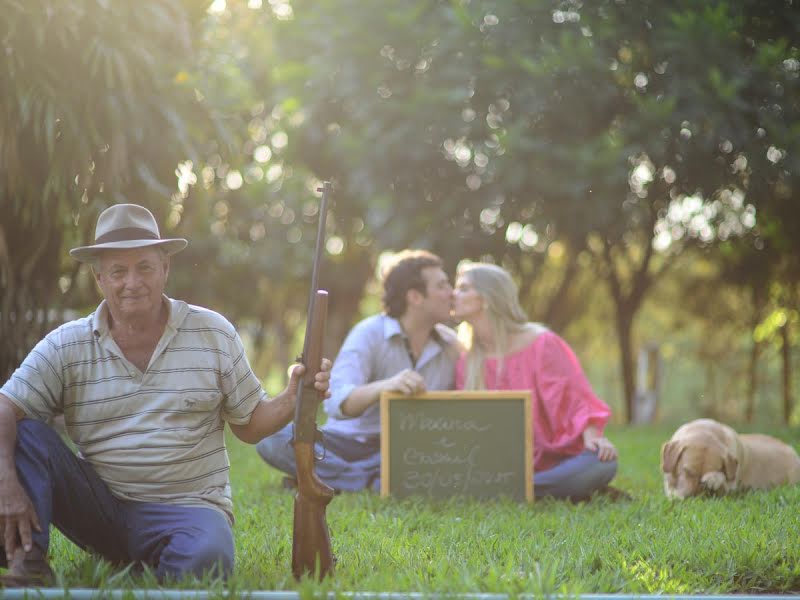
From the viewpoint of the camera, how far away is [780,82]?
8836 mm

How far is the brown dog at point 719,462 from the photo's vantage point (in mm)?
5418

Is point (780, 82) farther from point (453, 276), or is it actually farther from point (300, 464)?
point (300, 464)

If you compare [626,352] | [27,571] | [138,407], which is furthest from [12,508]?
[626,352]

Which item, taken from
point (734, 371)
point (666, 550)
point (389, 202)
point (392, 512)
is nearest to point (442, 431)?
point (392, 512)

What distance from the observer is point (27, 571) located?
314 centimetres

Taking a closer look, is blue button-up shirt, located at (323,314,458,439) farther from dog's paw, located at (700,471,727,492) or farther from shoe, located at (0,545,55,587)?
shoe, located at (0,545,55,587)

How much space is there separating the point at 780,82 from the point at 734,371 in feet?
25.6

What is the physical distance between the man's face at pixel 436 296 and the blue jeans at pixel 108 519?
251 cm

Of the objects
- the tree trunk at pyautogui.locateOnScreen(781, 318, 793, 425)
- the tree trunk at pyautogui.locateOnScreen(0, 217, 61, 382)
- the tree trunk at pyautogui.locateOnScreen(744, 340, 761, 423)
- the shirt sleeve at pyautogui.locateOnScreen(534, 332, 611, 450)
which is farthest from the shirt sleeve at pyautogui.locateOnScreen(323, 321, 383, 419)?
the tree trunk at pyautogui.locateOnScreen(744, 340, 761, 423)

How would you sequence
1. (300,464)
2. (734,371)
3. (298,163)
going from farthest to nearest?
(734,371)
(298,163)
(300,464)

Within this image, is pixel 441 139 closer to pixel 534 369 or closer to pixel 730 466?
pixel 534 369

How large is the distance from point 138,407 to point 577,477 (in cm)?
279

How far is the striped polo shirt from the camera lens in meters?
3.48

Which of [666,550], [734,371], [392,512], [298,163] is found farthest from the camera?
[734,371]
